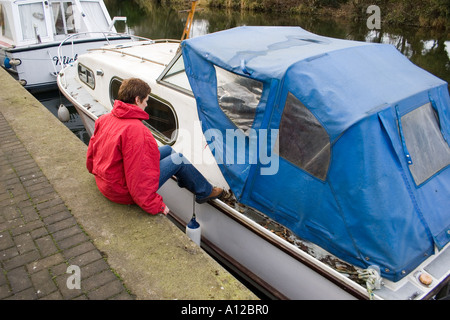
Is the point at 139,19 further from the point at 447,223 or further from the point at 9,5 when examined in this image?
the point at 447,223

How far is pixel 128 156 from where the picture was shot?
2.94m

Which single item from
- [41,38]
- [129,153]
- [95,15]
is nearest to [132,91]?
[129,153]

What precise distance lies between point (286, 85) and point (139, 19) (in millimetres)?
22905

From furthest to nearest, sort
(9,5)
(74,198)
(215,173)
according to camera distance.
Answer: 1. (9,5)
2. (215,173)
3. (74,198)

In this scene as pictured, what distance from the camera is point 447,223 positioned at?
2928 mm

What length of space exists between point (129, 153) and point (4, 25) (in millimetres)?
9900

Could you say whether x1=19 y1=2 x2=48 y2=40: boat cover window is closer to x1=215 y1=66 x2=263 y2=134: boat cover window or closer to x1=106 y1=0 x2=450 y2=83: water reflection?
x1=106 y1=0 x2=450 y2=83: water reflection

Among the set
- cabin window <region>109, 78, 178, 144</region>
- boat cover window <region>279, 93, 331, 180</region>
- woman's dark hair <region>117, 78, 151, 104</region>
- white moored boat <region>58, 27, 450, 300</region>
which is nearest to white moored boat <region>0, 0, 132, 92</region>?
cabin window <region>109, 78, 178, 144</region>

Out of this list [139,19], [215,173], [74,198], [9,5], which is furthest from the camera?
[139,19]

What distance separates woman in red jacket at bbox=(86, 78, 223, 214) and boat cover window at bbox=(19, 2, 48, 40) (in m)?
8.19

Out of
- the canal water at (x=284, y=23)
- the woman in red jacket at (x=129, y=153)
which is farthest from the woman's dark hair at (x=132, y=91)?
the canal water at (x=284, y=23)

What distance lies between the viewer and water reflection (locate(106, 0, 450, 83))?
51.9 ft

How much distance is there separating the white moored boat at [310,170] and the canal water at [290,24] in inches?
251
